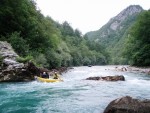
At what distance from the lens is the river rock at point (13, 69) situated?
3384cm

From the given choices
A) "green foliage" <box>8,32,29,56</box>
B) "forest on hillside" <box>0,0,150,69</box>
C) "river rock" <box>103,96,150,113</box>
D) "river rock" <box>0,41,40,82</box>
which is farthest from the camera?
"forest on hillside" <box>0,0,150,69</box>

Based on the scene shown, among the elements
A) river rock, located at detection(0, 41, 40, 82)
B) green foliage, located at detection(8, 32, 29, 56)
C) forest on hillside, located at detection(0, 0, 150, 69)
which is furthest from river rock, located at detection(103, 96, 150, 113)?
green foliage, located at detection(8, 32, 29, 56)

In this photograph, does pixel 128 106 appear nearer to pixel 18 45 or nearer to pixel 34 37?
pixel 18 45

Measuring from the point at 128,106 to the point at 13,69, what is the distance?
73.7ft

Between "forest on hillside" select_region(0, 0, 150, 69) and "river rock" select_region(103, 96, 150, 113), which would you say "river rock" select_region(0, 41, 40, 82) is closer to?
"forest on hillside" select_region(0, 0, 150, 69)

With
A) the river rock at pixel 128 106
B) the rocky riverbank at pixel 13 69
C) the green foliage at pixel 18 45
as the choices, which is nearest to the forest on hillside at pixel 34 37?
the green foliage at pixel 18 45

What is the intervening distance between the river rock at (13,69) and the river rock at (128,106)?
853 inches

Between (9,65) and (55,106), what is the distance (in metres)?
18.1

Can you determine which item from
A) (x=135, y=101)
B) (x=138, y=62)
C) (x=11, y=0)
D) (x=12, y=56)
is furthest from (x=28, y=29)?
(x=135, y=101)

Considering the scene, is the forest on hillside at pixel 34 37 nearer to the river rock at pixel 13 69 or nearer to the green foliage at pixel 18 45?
the green foliage at pixel 18 45

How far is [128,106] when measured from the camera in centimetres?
1388

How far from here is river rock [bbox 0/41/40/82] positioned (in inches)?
1332

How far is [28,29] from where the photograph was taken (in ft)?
184

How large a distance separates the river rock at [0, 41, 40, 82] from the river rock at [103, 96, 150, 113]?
2166 cm
